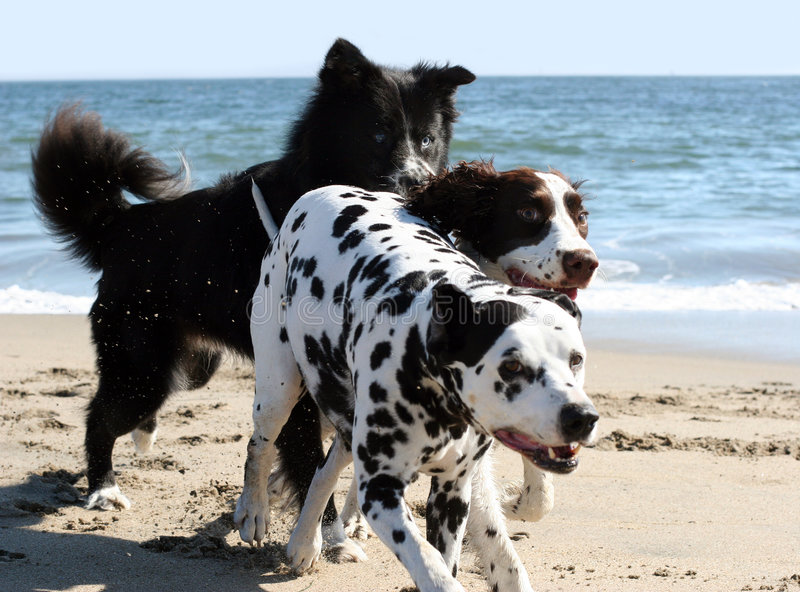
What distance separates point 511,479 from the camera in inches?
195

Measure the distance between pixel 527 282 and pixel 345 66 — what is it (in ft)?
5.51

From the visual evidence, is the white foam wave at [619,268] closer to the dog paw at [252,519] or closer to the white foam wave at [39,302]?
the white foam wave at [39,302]

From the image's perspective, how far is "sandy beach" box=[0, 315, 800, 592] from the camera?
376 cm

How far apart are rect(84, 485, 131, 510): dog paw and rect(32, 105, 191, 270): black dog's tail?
4.15ft

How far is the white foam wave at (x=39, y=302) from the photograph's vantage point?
8.99 meters

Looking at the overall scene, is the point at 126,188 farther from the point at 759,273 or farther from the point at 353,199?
the point at 759,273

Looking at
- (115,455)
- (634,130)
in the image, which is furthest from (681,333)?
(634,130)

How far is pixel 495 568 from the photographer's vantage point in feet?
10.9

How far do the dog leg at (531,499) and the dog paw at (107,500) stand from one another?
1861mm

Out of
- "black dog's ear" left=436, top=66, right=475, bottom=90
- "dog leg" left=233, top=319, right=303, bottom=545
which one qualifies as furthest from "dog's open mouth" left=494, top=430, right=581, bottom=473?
"black dog's ear" left=436, top=66, right=475, bottom=90

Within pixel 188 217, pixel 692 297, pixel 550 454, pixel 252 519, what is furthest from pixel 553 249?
pixel 692 297

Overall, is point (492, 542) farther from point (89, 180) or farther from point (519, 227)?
point (89, 180)

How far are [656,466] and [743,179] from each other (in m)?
13.2

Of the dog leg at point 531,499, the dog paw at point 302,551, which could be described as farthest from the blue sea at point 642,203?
the dog paw at point 302,551
